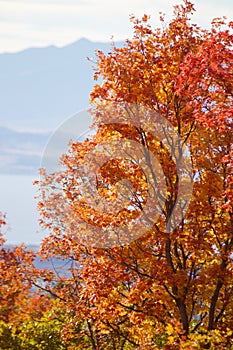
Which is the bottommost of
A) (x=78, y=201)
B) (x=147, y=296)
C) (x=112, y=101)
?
(x=147, y=296)

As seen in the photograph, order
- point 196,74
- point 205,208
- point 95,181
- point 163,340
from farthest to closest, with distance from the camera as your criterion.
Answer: point 163,340 < point 95,181 < point 205,208 < point 196,74

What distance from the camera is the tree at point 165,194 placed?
44.5 feet

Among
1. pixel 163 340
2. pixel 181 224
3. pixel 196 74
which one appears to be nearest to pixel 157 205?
pixel 181 224

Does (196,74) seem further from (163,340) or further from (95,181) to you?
(163,340)

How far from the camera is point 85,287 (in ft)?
46.9

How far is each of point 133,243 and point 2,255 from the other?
6.15 meters

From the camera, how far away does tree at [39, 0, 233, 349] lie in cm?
1357

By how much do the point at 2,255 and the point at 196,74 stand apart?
8936 mm

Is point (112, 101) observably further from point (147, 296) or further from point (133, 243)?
point (147, 296)

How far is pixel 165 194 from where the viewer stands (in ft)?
46.6

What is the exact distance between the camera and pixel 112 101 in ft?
46.6

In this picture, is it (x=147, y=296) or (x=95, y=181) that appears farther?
(x=95, y=181)

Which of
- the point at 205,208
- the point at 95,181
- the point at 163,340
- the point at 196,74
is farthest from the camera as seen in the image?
the point at 163,340

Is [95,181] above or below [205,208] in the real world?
above
